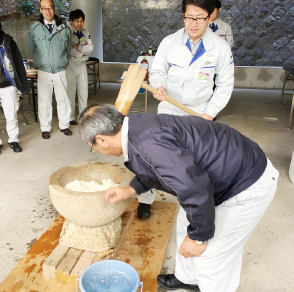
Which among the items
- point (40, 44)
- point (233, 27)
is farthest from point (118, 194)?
point (233, 27)

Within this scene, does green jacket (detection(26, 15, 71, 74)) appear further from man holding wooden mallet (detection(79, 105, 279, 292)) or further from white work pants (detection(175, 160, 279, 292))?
white work pants (detection(175, 160, 279, 292))

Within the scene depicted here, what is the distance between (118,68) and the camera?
818 centimetres

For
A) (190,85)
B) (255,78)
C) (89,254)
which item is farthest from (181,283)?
(255,78)

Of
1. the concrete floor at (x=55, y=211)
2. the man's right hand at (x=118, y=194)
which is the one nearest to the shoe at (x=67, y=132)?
the concrete floor at (x=55, y=211)

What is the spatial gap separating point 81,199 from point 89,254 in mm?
411

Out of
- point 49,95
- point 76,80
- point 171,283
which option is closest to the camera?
point 171,283

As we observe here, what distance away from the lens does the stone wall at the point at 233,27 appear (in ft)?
25.8

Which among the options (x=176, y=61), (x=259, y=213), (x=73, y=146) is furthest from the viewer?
(x=73, y=146)

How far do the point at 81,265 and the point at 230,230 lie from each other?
2.87 feet

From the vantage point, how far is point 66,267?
5.75ft

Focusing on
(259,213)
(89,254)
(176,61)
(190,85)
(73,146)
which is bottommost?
(73,146)

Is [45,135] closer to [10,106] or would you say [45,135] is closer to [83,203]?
[10,106]

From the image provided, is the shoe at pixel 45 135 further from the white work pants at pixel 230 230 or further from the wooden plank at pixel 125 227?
the white work pants at pixel 230 230

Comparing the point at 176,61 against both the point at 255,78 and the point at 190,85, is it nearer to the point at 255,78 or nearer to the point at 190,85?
the point at 190,85
